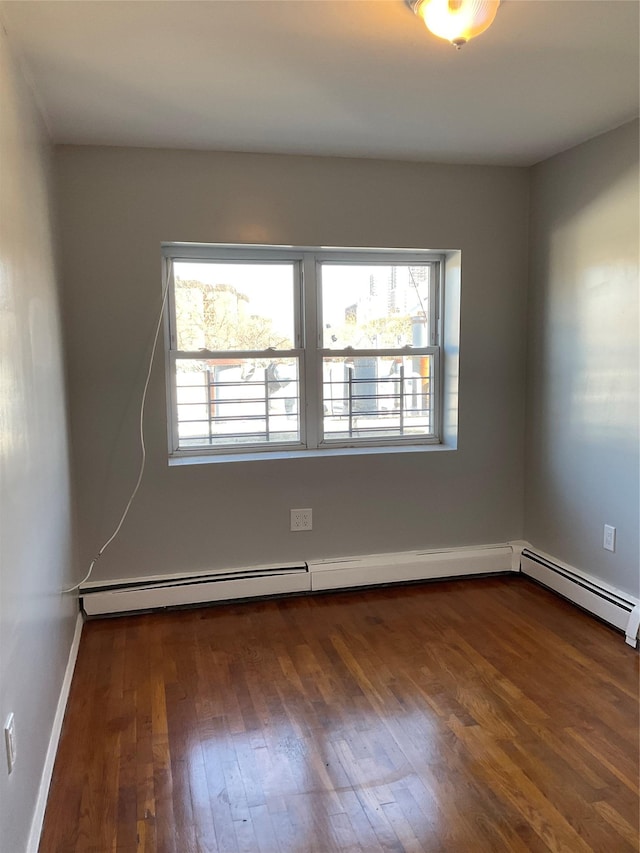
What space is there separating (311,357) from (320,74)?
1.55 m

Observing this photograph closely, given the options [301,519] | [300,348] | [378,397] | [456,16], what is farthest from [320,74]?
[301,519]

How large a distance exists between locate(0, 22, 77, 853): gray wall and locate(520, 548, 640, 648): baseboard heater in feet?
8.03

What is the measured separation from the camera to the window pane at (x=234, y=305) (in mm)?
3355

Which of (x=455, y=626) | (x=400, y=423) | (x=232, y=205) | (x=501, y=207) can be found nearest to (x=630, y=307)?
(x=501, y=207)

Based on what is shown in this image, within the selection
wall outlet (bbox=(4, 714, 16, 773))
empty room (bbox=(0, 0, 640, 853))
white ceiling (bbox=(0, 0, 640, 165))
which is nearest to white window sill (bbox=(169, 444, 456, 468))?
empty room (bbox=(0, 0, 640, 853))

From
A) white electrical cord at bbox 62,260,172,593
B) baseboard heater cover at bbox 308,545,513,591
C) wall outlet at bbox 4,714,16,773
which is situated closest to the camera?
wall outlet at bbox 4,714,16,773

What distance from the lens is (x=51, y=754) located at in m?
2.05

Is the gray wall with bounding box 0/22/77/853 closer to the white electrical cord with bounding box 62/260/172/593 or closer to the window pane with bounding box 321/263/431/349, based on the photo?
the white electrical cord with bounding box 62/260/172/593

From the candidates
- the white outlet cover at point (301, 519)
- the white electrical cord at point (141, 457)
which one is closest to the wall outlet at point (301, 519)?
the white outlet cover at point (301, 519)

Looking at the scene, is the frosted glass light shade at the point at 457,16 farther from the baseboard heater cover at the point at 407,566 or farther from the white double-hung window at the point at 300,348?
the baseboard heater cover at the point at 407,566

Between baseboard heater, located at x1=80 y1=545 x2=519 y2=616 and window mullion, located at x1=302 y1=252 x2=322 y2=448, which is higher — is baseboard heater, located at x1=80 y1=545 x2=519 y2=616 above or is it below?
below

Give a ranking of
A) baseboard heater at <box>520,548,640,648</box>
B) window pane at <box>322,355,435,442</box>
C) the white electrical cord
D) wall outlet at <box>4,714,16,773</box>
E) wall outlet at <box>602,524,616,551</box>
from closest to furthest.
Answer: wall outlet at <box>4,714,16,773</box> < baseboard heater at <box>520,548,640,648</box> < wall outlet at <box>602,524,616,551</box> < the white electrical cord < window pane at <box>322,355,435,442</box>

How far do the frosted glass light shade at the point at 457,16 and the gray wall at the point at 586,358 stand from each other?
54.3 inches

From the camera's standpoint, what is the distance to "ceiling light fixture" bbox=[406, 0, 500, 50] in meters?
1.72
